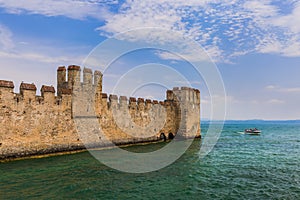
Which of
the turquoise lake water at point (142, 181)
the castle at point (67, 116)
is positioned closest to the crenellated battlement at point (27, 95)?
the castle at point (67, 116)

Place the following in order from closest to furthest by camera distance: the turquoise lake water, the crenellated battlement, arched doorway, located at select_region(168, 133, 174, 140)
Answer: the turquoise lake water < the crenellated battlement < arched doorway, located at select_region(168, 133, 174, 140)

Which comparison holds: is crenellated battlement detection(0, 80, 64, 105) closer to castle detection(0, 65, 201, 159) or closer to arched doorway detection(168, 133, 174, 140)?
castle detection(0, 65, 201, 159)

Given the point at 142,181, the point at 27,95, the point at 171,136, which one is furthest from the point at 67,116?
the point at 171,136

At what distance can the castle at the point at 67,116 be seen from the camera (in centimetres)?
1608

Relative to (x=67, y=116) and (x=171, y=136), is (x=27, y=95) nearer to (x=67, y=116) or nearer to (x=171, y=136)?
(x=67, y=116)

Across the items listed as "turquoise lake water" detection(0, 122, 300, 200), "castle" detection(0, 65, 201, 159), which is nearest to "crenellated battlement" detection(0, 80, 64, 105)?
"castle" detection(0, 65, 201, 159)

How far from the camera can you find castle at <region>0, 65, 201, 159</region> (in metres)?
16.1

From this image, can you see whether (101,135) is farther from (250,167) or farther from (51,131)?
(250,167)

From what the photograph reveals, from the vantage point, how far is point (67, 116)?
20.1m

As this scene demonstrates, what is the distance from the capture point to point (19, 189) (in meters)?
10.7

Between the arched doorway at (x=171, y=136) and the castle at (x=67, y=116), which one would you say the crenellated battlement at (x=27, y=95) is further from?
the arched doorway at (x=171, y=136)

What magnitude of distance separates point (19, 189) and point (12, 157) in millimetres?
5872

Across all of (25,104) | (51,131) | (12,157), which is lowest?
(12,157)

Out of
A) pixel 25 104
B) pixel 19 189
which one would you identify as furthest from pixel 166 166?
pixel 25 104
